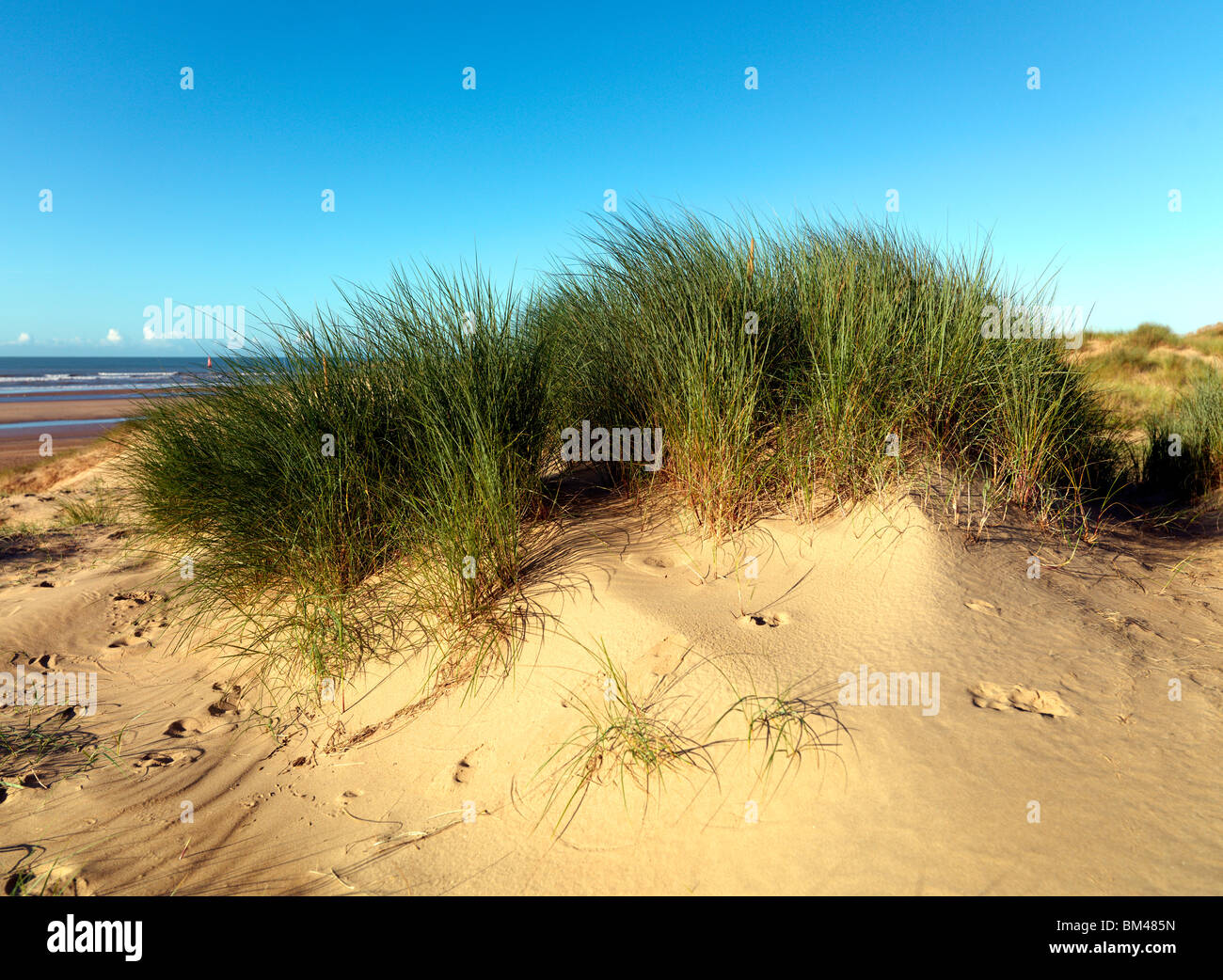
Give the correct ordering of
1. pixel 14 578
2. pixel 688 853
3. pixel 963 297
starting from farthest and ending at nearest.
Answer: pixel 14 578, pixel 963 297, pixel 688 853

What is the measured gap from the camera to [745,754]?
236cm

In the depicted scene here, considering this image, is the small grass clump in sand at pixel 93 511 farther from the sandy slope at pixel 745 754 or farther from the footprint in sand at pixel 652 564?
the footprint in sand at pixel 652 564

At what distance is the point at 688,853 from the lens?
2143 millimetres


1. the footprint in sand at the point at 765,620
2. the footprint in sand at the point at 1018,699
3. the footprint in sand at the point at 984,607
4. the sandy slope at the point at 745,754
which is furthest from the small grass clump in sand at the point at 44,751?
the footprint in sand at the point at 984,607

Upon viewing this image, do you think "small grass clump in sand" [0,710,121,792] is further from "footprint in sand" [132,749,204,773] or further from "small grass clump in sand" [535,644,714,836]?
"small grass clump in sand" [535,644,714,836]

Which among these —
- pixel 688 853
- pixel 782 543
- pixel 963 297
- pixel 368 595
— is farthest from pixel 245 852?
pixel 963 297

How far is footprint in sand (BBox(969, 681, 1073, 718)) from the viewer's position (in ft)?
8.16

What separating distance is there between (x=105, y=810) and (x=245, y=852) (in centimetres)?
72

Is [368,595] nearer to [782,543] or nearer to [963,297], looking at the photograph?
[782,543]

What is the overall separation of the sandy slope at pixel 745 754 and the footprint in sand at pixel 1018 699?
21mm

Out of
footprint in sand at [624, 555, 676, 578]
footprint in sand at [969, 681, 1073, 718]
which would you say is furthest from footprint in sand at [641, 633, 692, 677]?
footprint in sand at [969, 681, 1073, 718]

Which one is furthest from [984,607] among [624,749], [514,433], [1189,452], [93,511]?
[93,511]

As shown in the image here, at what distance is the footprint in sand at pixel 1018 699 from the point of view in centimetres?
249

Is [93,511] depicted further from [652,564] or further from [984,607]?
[984,607]
